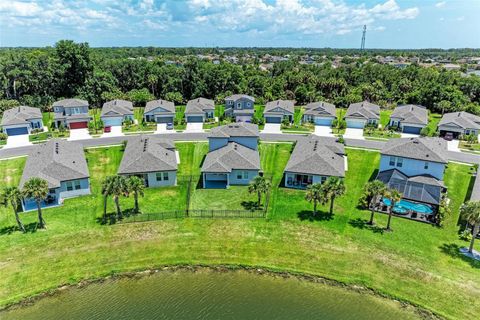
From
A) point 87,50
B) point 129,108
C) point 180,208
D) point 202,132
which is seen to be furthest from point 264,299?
point 87,50

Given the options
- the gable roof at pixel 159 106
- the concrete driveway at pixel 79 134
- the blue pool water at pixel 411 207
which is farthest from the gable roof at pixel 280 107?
the blue pool water at pixel 411 207

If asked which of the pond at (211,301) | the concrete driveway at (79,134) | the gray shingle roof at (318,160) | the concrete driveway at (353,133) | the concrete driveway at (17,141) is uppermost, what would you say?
the concrete driveway at (353,133)

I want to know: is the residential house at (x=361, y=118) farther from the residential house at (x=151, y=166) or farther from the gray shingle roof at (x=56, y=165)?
the gray shingle roof at (x=56, y=165)

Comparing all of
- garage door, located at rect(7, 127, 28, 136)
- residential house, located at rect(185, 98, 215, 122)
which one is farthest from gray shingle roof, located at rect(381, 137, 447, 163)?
garage door, located at rect(7, 127, 28, 136)

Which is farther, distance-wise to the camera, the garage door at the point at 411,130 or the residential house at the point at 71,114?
the residential house at the point at 71,114

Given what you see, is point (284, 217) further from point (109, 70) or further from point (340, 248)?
point (109, 70)

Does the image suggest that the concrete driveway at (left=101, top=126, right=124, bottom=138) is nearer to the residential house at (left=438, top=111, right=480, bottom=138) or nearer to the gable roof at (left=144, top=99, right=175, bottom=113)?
the gable roof at (left=144, top=99, right=175, bottom=113)
